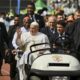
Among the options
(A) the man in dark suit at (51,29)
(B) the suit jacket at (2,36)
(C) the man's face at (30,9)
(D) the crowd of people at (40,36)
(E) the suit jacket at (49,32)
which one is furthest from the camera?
(C) the man's face at (30,9)

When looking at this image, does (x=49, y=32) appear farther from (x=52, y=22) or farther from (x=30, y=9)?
(x=30, y=9)

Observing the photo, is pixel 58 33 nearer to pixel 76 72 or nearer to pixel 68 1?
pixel 76 72

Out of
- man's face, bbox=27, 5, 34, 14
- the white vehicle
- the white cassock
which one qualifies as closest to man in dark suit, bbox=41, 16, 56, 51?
man's face, bbox=27, 5, 34, 14

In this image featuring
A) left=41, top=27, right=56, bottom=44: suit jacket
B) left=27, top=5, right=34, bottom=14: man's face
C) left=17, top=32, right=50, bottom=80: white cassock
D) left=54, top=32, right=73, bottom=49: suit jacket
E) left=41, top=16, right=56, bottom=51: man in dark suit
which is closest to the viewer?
left=17, top=32, right=50, bottom=80: white cassock

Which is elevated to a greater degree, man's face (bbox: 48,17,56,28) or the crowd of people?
man's face (bbox: 48,17,56,28)

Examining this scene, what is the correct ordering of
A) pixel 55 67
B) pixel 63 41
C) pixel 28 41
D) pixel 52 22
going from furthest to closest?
pixel 52 22
pixel 63 41
pixel 28 41
pixel 55 67

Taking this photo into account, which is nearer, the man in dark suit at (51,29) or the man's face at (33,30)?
the man's face at (33,30)

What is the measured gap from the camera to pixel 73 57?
33.0 feet

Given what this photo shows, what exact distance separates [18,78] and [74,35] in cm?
282

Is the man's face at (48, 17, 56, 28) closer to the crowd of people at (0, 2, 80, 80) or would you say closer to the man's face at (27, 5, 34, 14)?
the crowd of people at (0, 2, 80, 80)

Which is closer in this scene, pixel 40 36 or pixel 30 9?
pixel 40 36

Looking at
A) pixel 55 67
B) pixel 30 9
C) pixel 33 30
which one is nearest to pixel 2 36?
pixel 30 9

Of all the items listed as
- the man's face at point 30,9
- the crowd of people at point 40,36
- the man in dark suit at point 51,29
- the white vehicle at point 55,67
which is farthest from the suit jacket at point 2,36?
the white vehicle at point 55,67

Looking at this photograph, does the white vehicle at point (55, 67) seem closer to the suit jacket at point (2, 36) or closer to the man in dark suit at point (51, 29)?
the man in dark suit at point (51, 29)
